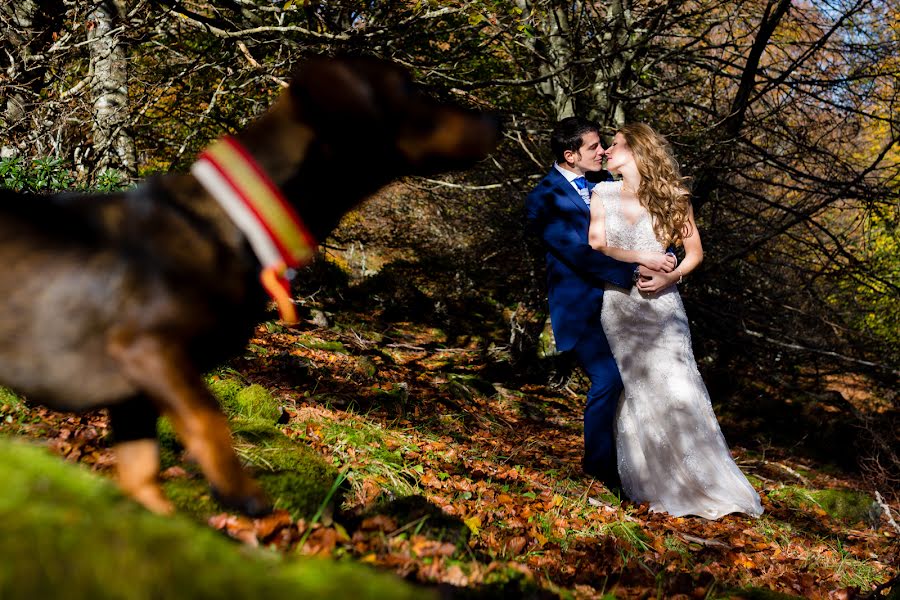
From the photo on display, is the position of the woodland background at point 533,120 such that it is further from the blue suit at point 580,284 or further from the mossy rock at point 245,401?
the mossy rock at point 245,401

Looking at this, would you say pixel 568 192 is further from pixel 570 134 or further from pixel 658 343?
pixel 658 343

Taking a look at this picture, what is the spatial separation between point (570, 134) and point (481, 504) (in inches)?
114

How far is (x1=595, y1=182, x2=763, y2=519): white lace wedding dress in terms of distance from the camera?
4.47 m

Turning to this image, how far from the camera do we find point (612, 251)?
4.47 m

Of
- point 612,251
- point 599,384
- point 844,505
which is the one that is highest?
point 612,251

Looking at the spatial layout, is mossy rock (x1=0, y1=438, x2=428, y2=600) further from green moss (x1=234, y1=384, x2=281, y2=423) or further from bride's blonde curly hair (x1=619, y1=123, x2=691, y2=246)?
bride's blonde curly hair (x1=619, y1=123, x2=691, y2=246)

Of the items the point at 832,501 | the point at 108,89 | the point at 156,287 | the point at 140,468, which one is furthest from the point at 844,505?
the point at 108,89

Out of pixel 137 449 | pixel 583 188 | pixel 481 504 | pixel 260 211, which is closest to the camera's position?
pixel 260 211

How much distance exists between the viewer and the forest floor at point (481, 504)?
2080 millimetres

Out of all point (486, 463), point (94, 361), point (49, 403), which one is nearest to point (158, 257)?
point (94, 361)

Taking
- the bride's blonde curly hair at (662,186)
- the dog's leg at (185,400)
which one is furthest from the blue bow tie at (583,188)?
the dog's leg at (185,400)

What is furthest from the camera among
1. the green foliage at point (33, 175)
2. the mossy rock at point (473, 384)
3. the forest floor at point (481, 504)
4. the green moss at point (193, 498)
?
the mossy rock at point (473, 384)

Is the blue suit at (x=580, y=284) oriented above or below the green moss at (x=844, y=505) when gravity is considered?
above

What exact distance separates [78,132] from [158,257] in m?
5.51
